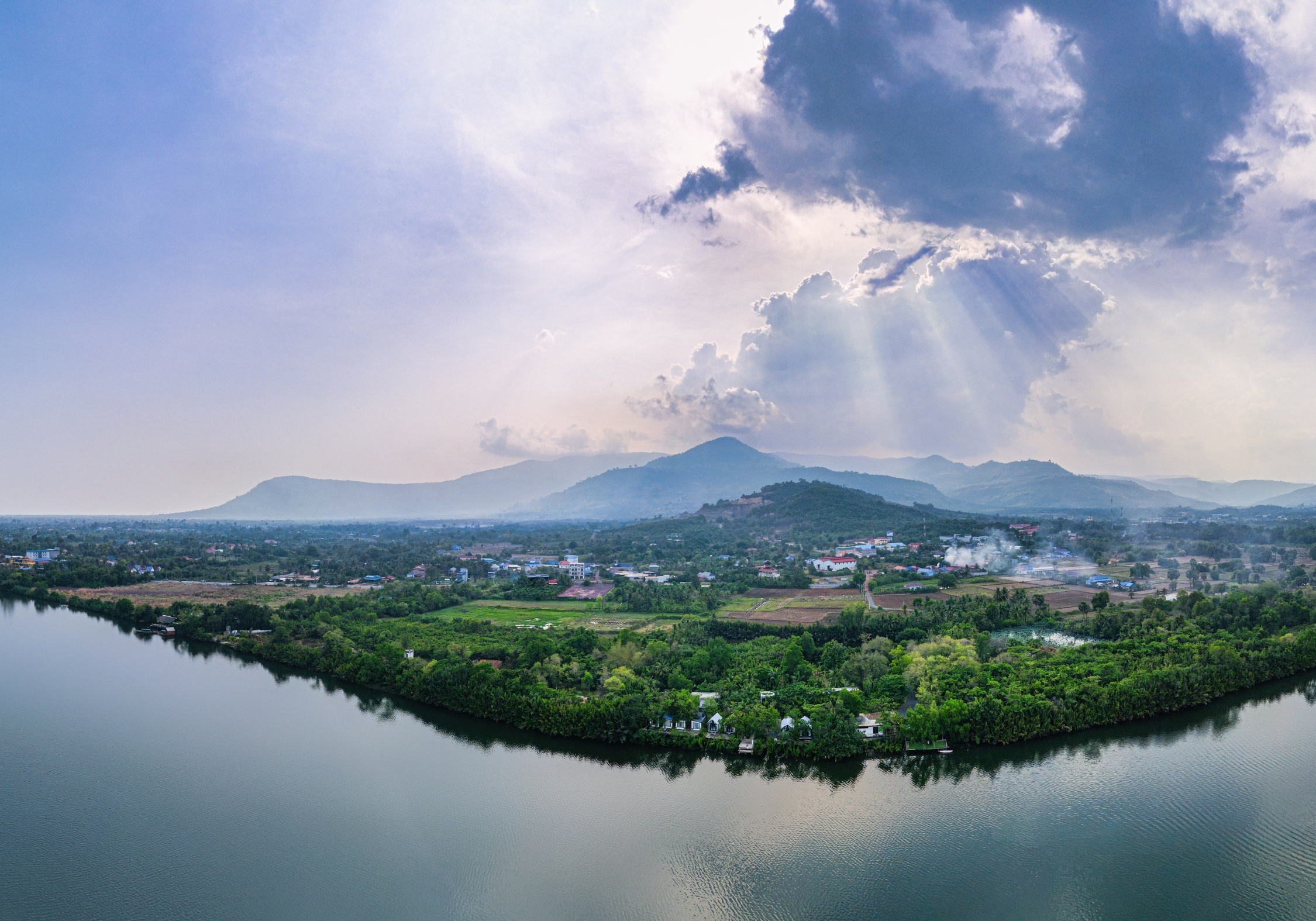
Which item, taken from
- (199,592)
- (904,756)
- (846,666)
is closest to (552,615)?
(846,666)

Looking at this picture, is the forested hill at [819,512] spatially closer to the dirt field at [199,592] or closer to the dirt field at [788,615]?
the dirt field at [788,615]

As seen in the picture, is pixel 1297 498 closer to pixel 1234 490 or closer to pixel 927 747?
pixel 1234 490

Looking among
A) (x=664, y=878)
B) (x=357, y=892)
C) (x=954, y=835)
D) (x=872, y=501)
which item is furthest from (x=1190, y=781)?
(x=872, y=501)

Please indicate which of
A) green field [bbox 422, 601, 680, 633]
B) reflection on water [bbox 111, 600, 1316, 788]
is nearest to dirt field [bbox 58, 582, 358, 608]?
green field [bbox 422, 601, 680, 633]

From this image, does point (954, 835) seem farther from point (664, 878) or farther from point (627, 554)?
point (627, 554)

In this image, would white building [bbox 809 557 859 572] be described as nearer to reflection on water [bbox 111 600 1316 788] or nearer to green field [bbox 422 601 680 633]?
green field [bbox 422 601 680 633]

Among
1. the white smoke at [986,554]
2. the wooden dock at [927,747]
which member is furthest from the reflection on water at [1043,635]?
the white smoke at [986,554]
